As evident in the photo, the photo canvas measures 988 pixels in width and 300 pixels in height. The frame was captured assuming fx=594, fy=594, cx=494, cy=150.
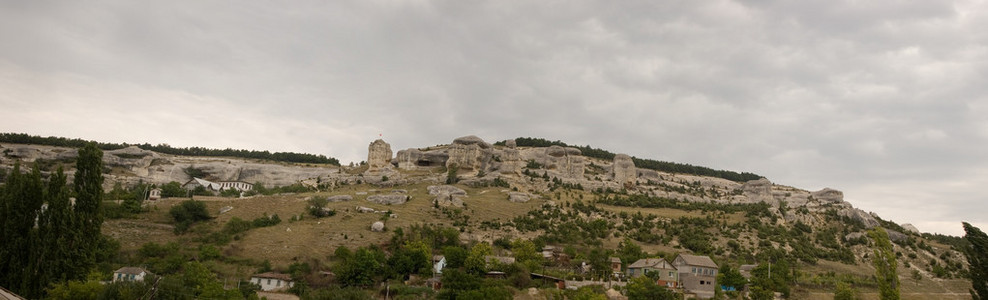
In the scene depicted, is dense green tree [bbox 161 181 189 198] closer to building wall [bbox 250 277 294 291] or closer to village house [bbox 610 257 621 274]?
building wall [bbox 250 277 294 291]

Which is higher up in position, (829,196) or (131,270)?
(829,196)

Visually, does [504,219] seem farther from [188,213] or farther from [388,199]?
[188,213]

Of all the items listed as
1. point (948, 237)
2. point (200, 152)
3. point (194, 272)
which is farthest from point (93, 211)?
point (948, 237)

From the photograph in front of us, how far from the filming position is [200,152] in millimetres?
101750

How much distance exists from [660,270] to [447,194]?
26254 mm

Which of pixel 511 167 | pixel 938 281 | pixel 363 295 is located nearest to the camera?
pixel 363 295

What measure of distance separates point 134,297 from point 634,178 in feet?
220

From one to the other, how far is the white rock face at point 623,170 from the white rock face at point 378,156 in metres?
31.8

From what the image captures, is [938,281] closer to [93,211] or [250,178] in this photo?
[93,211]

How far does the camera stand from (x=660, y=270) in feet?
144

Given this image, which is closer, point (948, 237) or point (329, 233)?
point (329, 233)

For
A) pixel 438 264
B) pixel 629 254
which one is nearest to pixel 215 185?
pixel 438 264

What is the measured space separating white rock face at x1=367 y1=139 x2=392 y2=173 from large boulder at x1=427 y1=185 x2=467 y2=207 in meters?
13.5

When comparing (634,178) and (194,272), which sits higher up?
(634,178)
